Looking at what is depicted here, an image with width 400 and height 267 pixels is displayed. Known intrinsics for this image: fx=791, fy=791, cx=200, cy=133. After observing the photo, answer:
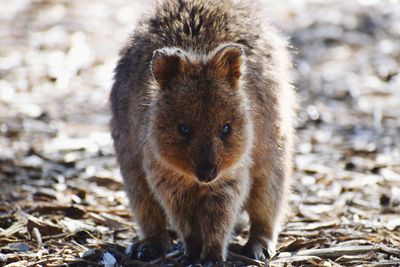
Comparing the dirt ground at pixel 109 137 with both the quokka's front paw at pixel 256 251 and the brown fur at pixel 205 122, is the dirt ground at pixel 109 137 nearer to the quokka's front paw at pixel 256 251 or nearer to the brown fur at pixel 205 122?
the quokka's front paw at pixel 256 251

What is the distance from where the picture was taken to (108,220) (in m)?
7.50

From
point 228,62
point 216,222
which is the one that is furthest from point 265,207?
point 228,62

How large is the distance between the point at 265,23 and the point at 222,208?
6.40 ft

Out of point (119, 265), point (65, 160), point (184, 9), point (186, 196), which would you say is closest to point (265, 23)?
point (184, 9)

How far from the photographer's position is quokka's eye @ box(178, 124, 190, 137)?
594 cm

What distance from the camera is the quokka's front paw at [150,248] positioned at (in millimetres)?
6695

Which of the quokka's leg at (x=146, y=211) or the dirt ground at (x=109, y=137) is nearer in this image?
the dirt ground at (x=109, y=137)

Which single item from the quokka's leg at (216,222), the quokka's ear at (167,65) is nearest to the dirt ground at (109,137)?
the quokka's leg at (216,222)

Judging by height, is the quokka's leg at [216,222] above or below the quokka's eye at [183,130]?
below

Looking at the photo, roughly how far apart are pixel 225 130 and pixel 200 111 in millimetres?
260

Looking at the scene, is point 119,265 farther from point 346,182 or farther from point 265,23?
point 346,182

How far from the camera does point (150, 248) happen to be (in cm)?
680

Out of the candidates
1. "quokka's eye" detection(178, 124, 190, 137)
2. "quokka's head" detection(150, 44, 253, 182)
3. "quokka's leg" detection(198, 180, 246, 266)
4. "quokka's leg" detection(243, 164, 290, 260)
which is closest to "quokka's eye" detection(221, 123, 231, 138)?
"quokka's head" detection(150, 44, 253, 182)

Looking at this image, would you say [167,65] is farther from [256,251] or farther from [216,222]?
[256,251]
